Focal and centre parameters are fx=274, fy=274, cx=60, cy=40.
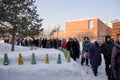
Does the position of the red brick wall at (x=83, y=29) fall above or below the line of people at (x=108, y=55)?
above

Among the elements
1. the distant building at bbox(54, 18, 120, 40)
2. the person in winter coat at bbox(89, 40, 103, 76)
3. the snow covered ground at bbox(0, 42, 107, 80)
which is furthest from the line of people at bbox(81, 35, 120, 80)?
the distant building at bbox(54, 18, 120, 40)

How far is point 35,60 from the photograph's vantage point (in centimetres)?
1309

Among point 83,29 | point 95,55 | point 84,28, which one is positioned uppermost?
point 84,28

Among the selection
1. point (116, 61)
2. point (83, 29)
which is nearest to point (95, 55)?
point (116, 61)

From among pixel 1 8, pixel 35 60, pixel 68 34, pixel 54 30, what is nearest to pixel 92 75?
pixel 35 60

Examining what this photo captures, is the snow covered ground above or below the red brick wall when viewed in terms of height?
below

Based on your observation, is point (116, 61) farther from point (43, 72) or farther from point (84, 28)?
point (84, 28)

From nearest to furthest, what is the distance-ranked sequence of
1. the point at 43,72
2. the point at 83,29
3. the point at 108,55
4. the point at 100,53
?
the point at 108,55, the point at 43,72, the point at 100,53, the point at 83,29

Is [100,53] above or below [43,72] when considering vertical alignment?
above

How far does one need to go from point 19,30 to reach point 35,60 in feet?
36.4

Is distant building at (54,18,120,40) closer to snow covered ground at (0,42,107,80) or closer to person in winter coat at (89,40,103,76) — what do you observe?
person in winter coat at (89,40,103,76)

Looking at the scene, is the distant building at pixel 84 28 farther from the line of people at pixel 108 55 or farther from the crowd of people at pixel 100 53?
the line of people at pixel 108 55

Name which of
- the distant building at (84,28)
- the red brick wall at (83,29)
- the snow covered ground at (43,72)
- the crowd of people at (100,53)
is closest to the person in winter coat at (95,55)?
the crowd of people at (100,53)

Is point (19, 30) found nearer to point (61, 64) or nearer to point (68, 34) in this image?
point (61, 64)
